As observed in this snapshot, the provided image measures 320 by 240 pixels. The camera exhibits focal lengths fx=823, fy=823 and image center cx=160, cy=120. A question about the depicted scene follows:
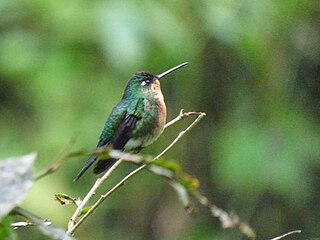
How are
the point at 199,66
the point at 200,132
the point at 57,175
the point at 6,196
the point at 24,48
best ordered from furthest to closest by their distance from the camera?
the point at 200,132
the point at 199,66
the point at 57,175
the point at 24,48
the point at 6,196

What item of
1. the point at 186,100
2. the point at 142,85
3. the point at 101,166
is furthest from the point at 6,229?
the point at 186,100

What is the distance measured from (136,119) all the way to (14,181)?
110 cm

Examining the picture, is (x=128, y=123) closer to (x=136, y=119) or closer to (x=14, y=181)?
→ (x=136, y=119)

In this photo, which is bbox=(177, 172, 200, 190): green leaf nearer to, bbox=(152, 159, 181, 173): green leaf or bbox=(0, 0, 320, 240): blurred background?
bbox=(152, 159, 181, 173): green leaf

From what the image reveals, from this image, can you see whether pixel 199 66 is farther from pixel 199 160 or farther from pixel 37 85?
pixel 37 85

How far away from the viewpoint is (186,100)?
377cm

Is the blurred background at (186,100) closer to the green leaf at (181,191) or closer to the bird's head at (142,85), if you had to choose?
the bird's head at (142,85)

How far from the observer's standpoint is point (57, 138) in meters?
3.42

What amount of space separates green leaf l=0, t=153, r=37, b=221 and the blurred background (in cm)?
200

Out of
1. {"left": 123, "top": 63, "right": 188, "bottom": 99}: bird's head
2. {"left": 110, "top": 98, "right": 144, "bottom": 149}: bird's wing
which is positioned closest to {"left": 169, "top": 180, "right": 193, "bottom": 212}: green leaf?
{"left": 110, "top": 98, "right": 144, "bottom": 149}: bird's wing

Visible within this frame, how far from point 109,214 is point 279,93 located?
104cm

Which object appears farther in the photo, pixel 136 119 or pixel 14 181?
pixel 136 119

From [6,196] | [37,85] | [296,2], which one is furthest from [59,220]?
[6,196]

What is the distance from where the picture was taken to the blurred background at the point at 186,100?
3.17 m
